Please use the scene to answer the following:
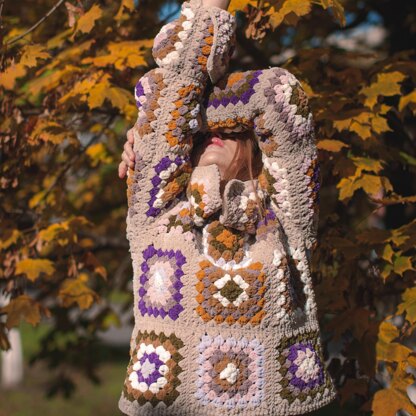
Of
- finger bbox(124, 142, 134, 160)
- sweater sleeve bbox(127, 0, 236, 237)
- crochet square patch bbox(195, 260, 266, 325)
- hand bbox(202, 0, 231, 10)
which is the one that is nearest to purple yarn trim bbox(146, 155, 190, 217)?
sweater sleeve bbox(127, 0, 236, 237)

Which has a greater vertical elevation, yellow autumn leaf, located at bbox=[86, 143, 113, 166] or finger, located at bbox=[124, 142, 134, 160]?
finger, located at bbox=[124, 142, 134, 160]

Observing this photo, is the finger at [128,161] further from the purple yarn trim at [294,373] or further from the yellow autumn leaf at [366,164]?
the yellow autumn leaf at [366,164]

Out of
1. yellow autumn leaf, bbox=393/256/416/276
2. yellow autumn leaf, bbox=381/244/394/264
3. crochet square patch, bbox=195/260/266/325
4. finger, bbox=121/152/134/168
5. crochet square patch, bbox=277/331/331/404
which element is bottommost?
crochet square patch, bbox=277/331/331/404

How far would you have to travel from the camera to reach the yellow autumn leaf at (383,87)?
273cm

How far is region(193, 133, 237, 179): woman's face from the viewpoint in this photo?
208 cm

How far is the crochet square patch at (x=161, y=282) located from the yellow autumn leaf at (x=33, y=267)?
41.8 inches

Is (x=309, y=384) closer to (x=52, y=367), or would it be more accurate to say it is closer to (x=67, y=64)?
(x=67, y=64)

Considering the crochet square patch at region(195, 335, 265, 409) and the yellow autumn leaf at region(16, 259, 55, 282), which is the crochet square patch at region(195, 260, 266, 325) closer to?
the crochet square patch at region(195, 335, 265, 409)

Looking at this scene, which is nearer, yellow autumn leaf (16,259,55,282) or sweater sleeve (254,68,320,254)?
sweater sleeve (254,68,320,254)

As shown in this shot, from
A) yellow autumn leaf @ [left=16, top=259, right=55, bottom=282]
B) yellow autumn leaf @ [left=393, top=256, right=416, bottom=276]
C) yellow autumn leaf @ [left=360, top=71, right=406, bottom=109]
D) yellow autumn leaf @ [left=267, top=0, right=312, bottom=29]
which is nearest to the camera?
yellow autumn leaf @ [left=267, top=0, right=312, bottom=29]

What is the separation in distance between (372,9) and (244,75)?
2.10m

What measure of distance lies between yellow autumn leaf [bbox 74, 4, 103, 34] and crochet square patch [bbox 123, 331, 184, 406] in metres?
1.37

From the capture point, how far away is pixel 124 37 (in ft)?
10.3

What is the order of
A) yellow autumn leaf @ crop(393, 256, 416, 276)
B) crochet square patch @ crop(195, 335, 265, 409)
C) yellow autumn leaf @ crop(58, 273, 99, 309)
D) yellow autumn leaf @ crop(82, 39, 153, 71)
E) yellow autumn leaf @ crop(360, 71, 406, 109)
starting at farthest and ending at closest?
yellow autumn leaf @ crop(58, 273, 99, 309)
yellow autumn leaf @ crop(82, 39, 153, 71)
yellow autumn leaf @ crop(360, 71, 406, 109)
yellow autumn leaf @ crop(393, 256, 416, 276)
crochet square patch @ crop(195, 335, 265, 409)
